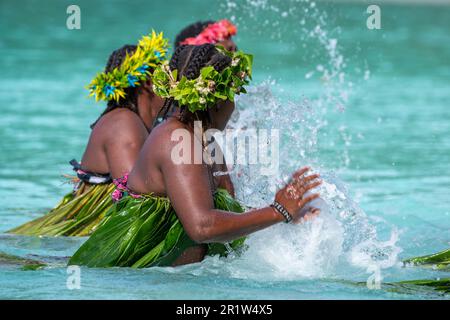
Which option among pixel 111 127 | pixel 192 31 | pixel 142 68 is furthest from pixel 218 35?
pixel 111 127

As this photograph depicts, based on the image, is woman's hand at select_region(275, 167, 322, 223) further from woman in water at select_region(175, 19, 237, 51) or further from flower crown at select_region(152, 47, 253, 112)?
woman in water at select_region(175, 19, 237, 51)

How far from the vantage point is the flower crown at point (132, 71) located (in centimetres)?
623

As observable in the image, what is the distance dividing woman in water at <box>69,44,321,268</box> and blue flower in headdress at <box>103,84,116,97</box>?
107 cm

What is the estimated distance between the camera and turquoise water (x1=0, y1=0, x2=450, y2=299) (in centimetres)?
514

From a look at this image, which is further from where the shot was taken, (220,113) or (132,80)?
(132,80)

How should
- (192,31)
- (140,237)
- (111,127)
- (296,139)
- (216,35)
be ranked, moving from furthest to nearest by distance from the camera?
(192,31), (216,35), (296,139), (111,127), (140,237)

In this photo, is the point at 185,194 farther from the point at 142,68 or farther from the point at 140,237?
the point at 142,68

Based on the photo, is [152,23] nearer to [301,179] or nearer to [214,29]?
[214,29]

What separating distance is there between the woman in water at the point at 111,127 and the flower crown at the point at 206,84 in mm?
1121

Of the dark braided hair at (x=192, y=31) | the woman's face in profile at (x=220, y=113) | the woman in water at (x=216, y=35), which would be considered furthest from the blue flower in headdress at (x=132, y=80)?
the dark braided hair at (x=192, y=31)

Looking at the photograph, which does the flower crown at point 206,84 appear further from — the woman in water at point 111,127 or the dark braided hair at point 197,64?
the woman in water at point 111,127

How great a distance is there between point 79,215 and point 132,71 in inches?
37.7

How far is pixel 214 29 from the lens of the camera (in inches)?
311

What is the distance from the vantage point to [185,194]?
4.69m
